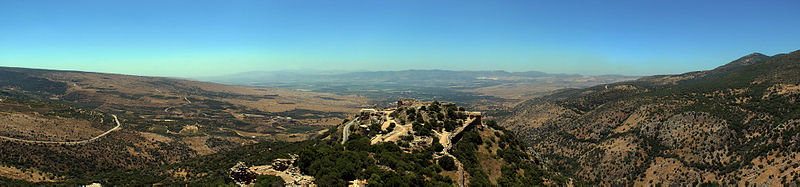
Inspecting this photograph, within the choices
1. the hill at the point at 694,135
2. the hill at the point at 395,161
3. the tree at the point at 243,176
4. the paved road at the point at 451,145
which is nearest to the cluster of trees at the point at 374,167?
the hill at the point at 395,161

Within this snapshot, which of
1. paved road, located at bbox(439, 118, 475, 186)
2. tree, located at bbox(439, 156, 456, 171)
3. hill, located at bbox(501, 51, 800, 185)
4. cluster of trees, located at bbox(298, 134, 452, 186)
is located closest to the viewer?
cluster of trees, located at bbox(298, 134, 452, 186)

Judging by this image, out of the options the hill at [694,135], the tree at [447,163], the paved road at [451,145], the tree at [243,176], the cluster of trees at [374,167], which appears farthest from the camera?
the hill at [694,135]

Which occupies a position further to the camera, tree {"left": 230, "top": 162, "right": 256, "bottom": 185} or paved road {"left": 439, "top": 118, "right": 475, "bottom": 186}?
paved road {"left": 439, "top": 118, "right": 475, "bottom": 186}

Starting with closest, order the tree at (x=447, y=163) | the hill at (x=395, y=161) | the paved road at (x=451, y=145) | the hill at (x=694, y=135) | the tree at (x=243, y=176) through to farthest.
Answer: the tree at (x=243, y=176) < the hill at (x=395, y=161) < the paved road at (x=451, y=145) < the tree at (x=447, y=163) < the hill at (x=694, y=135)

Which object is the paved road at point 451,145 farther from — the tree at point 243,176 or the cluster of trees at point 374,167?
the tree at point 243,176

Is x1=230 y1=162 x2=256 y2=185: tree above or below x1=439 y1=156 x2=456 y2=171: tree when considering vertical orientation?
above

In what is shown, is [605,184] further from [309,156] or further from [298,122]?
[298,122]

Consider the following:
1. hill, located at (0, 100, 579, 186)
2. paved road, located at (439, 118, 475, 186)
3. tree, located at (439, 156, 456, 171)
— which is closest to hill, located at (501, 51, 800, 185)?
hill, located at (0, 100, 579, 186)

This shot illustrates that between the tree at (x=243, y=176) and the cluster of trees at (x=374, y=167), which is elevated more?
the tree at (x=243, y=176)

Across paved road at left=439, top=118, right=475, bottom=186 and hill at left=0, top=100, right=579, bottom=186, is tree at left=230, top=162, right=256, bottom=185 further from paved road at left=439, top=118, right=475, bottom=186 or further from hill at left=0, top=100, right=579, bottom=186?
paved road at left=439, top=118, right=475, bottom=186

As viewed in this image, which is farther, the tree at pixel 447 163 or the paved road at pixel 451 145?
the tree at pixel 447 163
